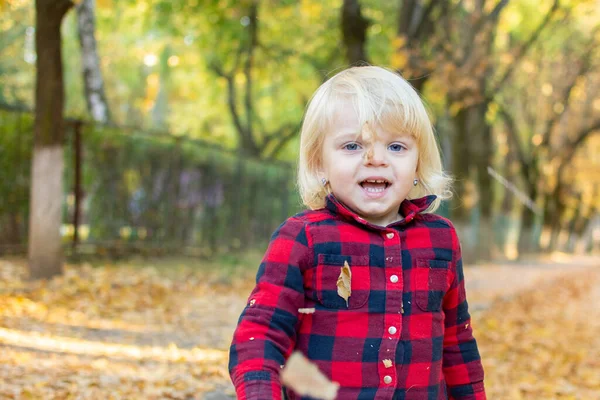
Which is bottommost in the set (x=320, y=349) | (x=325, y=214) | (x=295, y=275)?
(x=320, y=349)

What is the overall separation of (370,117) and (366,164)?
0.13 metres

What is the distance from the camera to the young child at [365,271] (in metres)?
1.97

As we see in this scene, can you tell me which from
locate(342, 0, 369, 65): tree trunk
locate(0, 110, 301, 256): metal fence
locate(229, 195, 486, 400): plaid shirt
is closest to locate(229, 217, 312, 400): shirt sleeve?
locate(229, 195, 486, 400): plaid shirt

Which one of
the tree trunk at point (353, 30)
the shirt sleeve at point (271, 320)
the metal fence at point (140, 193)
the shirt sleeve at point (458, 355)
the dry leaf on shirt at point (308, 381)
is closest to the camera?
the shirt sleeve at point (271, 320)

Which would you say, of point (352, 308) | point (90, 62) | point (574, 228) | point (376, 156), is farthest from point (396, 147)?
point (574, 228)

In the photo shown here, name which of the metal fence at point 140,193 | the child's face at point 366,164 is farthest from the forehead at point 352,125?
the metal fence at point 140,193

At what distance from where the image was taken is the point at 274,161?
16641 mm

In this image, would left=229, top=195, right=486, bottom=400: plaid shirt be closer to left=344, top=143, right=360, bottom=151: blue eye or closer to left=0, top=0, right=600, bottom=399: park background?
left=344, top=143, right=360, bottom=151: blue eye

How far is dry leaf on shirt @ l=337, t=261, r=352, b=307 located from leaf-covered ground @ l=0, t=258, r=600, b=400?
2497 millimetres

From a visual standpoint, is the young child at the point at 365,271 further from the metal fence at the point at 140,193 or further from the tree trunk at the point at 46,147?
the metal fence at the point at 140,193

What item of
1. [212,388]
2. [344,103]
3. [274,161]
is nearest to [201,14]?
[274,161]

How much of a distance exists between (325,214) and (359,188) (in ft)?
0.40

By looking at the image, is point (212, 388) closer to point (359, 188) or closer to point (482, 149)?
point (359, 188)

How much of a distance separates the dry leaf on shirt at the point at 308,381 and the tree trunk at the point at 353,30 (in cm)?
935
